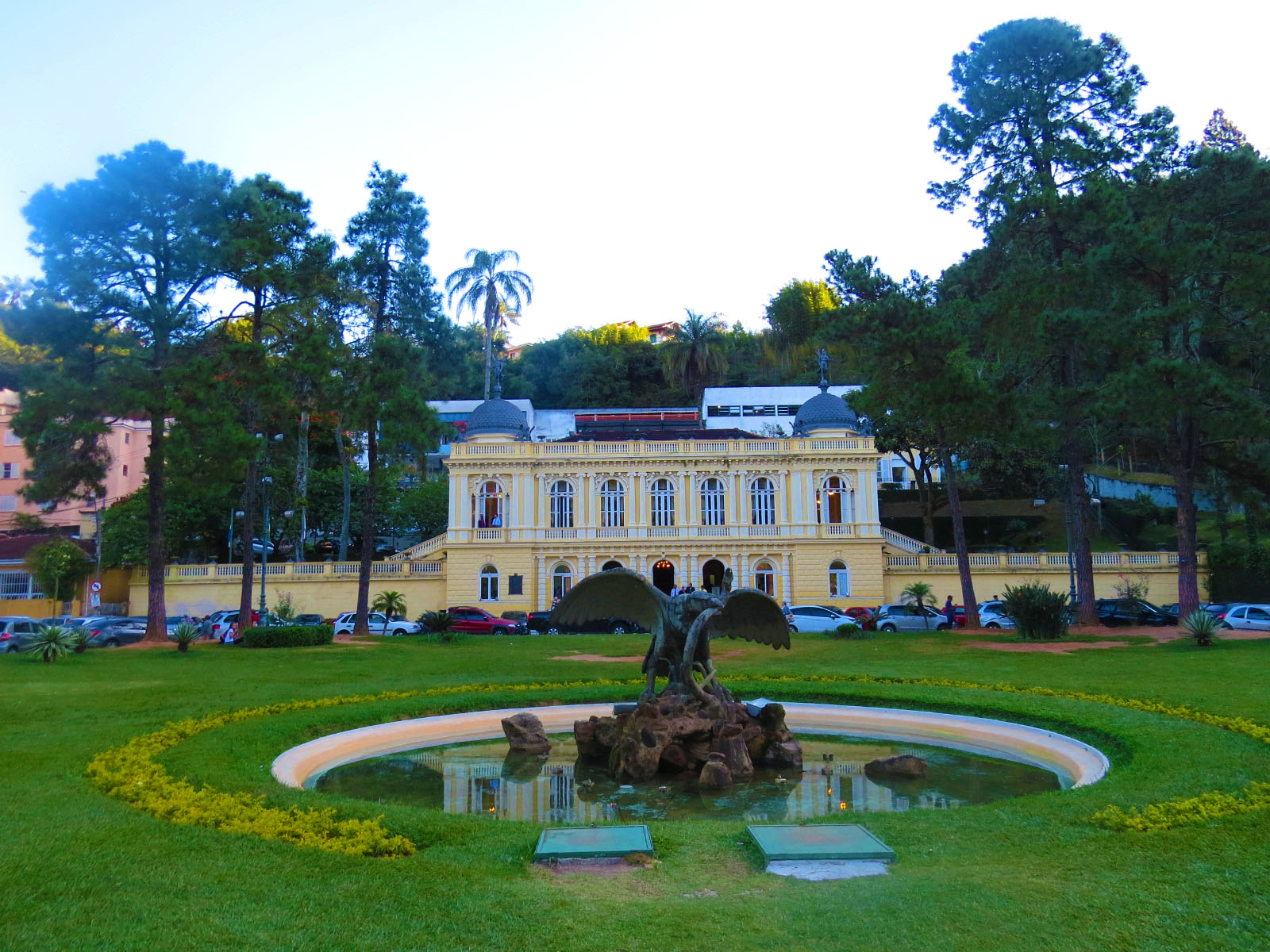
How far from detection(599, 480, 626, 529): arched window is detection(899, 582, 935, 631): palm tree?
13.9m

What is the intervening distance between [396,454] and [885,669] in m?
19.7

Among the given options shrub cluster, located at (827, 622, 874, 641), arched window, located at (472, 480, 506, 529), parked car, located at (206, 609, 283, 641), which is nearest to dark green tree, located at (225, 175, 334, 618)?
parked car, located at (206, 609, 283, 641)

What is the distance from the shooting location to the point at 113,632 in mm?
33062

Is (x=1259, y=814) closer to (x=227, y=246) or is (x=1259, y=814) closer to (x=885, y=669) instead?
(x=885, y=669)

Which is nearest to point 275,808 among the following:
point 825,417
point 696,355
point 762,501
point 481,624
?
point 481,624

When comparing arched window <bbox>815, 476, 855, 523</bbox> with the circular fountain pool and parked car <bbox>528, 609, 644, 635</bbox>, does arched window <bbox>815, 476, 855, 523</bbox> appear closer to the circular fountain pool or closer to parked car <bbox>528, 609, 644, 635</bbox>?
parked car <bbox>528, 609, 644, 635</bbox>

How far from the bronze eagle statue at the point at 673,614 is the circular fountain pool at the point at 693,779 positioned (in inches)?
63.7

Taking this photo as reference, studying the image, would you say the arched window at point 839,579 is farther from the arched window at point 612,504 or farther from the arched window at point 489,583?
the arched window at point 489,583

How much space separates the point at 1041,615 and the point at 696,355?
5156 centimetres

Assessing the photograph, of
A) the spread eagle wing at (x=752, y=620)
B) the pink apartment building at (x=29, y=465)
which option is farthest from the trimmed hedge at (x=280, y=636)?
the pink apartment building at (x=29, y=465)

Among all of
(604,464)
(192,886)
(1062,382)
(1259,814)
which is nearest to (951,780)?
(1259,814)

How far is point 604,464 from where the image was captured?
47.7m

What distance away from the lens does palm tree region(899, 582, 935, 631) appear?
134 ft

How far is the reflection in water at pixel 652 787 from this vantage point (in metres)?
11.4
